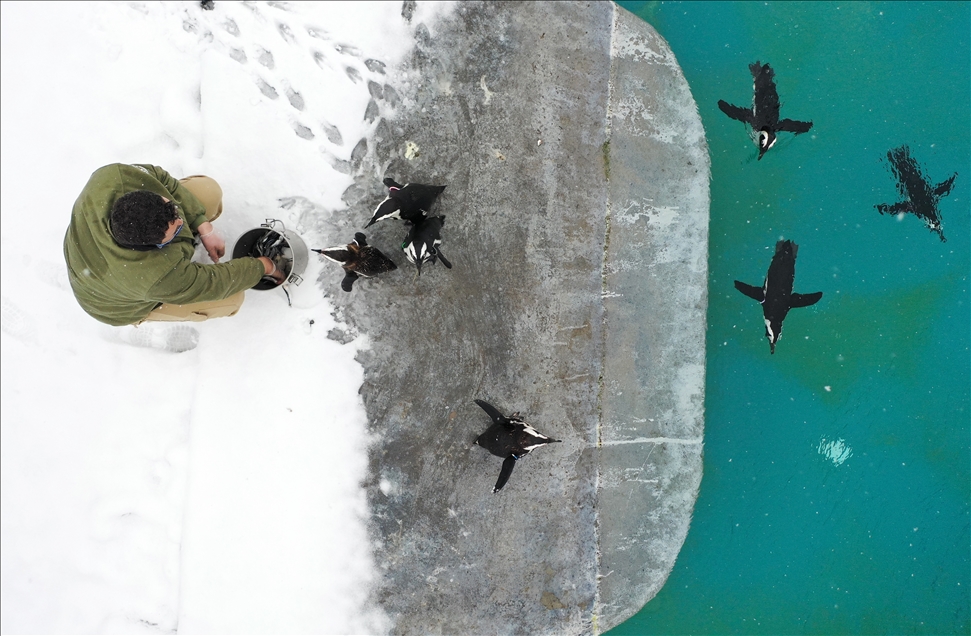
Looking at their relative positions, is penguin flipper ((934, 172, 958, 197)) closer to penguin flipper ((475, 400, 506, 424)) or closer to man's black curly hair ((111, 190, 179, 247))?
penguin flipper ((475, 400, 506, 424))

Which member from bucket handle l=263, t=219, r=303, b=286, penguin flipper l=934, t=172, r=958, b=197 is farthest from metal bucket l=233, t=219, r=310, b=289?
penguin flipper l=934, t=172, r=958, b=197

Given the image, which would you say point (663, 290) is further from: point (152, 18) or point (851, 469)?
point (152, 18)

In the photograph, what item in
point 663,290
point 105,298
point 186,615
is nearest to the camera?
point 105,298

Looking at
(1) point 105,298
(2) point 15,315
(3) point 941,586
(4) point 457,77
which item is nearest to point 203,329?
(1) point 105,298

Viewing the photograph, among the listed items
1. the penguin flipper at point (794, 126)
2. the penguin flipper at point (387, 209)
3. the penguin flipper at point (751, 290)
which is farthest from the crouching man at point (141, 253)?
the penguin flipper at point (794, 126)

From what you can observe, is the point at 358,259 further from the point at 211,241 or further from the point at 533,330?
the point at 533,330

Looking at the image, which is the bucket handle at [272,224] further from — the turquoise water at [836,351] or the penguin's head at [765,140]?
the penguin's head at [765,140]
